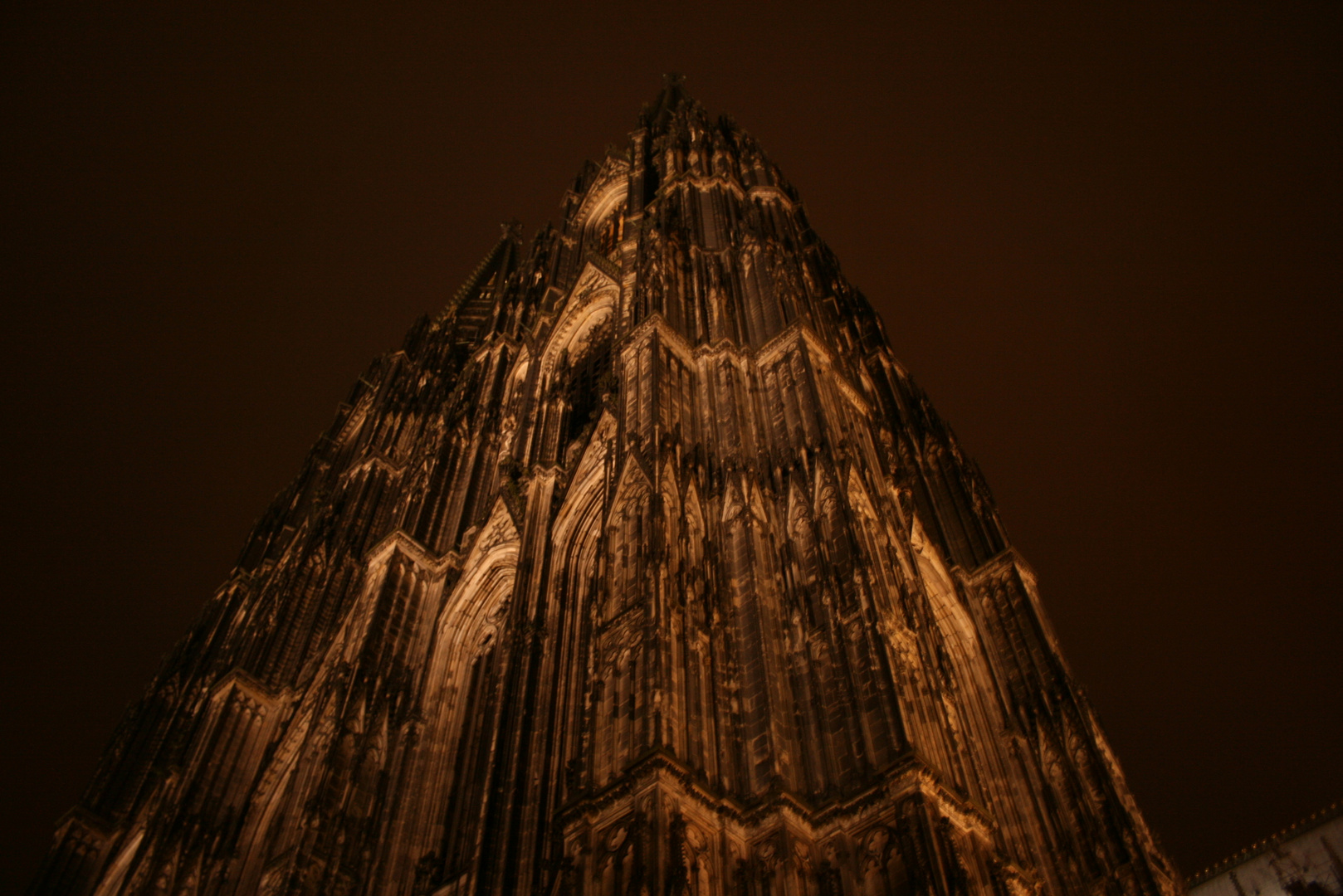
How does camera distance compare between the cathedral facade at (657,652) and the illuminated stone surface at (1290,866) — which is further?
the illuminated stone surface at (1290,866)

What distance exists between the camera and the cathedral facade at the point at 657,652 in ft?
40.7

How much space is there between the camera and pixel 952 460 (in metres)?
27.5

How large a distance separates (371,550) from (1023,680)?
14672 mm

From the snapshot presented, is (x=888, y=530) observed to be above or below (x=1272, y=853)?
below

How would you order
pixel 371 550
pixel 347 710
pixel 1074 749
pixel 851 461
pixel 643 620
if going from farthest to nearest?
pixel 371 550, pixel 347 710, pixel 1074 749, pixel 851 461, pixel 643 620

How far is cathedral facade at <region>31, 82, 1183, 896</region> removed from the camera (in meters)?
12.4

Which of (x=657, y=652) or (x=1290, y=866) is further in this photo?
(x=1290, y=866)

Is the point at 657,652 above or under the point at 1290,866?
under

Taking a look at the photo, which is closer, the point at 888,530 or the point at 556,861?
the point at 556,861

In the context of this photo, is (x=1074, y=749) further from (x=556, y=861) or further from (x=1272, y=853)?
(x=1272, y=853)

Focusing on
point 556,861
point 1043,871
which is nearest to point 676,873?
point 556,861

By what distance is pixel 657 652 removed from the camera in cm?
1350

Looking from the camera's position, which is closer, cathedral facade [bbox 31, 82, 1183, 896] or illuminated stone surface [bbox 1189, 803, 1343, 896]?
cathedral facade [bbox 31, 82, 1183, 896]

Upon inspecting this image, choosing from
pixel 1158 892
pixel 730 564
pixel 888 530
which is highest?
pixel 888 530
